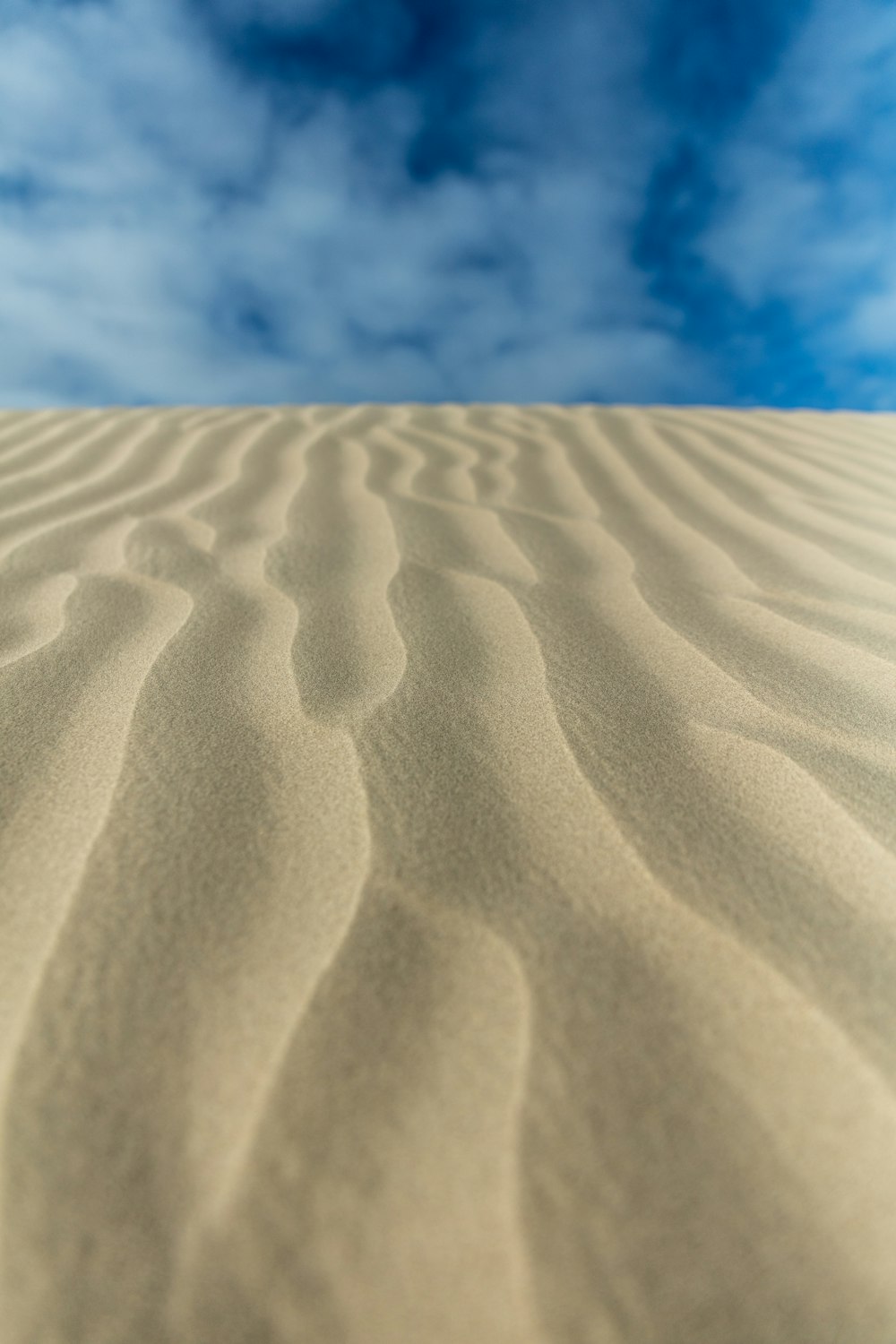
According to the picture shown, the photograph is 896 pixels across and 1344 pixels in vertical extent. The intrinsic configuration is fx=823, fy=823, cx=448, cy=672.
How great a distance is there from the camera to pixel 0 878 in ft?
2.59

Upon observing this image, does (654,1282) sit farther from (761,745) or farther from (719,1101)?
(761,745)

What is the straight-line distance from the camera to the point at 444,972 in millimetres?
704

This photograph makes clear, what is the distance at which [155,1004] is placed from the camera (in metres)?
0.67

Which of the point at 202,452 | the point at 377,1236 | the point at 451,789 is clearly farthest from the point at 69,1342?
the point at 202,452

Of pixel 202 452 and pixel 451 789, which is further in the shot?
pixel 202 452

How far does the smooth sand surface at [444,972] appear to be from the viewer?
0.52 m

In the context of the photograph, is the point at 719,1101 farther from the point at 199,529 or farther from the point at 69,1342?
the point at 199,529

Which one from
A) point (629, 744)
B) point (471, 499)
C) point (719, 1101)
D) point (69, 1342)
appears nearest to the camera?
point (69, 1342)

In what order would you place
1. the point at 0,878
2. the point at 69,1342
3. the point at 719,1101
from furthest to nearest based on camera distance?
1. the point at 0,878
2. the point at 719,1101
3. the point at 69,1342

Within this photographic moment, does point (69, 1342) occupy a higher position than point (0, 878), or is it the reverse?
point (0, 878)

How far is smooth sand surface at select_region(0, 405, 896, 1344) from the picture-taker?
52 cm

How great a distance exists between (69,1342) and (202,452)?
282 centimetres

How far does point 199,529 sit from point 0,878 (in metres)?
1.32

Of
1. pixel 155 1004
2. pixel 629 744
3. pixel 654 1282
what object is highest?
pixel 629 744
